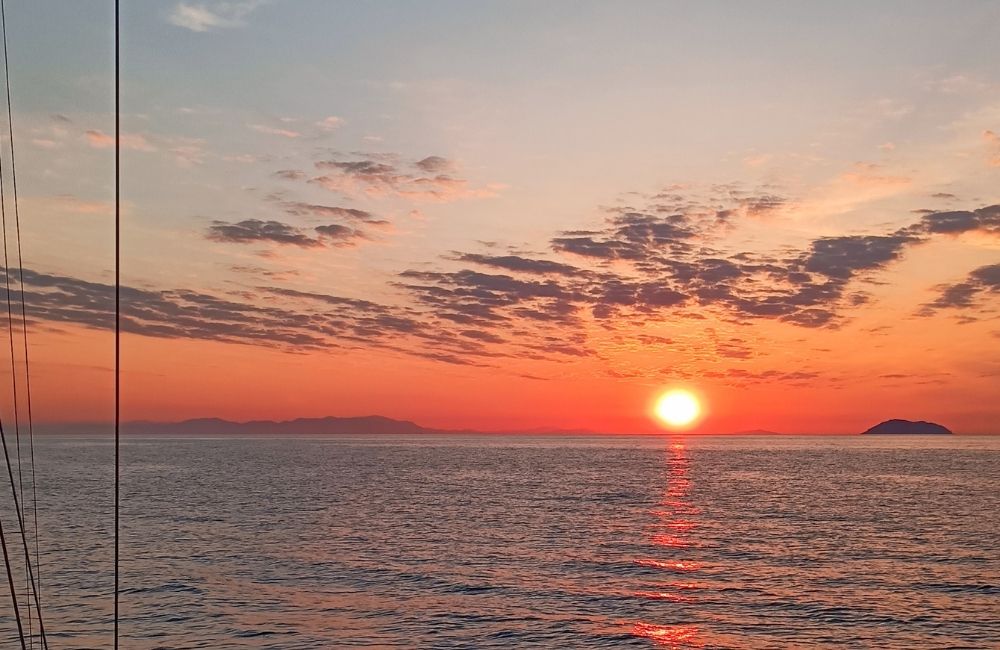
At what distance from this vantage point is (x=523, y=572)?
147ft

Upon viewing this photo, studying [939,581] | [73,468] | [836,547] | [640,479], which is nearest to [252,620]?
[939,581]

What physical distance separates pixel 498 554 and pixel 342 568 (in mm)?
9853

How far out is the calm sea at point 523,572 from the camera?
3269 centimetres

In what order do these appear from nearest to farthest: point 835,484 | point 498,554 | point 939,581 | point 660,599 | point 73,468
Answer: point 660,599 < point 939,581 < point 498,554 < point 835,484 < point 73,468

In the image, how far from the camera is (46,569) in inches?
1777

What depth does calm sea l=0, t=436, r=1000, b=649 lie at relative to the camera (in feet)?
107

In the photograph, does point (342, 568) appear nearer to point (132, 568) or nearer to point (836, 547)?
point (132, 568)

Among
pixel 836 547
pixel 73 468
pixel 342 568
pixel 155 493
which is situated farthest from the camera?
pixel 73 468

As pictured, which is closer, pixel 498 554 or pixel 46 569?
pixel 46 569

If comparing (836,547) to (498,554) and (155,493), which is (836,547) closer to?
(498,554)

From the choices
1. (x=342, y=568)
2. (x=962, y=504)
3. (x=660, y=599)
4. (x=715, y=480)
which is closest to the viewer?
(x=660, y=599)

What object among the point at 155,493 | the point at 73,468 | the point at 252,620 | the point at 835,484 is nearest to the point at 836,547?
the point at 252,620

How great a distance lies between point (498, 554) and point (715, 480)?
83.1 metres

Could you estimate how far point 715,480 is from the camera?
414ft
